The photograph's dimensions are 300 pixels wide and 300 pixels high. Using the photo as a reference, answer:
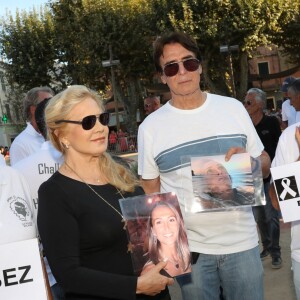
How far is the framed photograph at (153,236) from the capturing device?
6.89 feet

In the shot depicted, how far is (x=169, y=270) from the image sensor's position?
2.11 m

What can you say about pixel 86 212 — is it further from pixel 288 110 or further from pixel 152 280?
pixel 288 110

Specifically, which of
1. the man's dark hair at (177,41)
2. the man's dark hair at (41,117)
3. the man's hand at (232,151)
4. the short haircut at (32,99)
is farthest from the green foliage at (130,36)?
the man's hand at (232,151)

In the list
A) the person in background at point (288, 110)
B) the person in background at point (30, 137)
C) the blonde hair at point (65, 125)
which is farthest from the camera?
the person in background at point (288, 110)

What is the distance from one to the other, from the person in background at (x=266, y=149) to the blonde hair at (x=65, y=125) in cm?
349

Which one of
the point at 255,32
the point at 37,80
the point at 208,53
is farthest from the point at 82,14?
the point at 255,32

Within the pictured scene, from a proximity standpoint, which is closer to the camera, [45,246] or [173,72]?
[45,246]

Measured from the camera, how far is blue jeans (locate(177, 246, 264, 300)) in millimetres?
2678

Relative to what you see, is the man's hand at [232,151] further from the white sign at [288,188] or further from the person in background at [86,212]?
the person in background at [86,212]

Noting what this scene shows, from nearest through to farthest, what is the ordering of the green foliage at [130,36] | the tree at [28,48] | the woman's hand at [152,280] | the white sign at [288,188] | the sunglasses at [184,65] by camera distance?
the woman's hand at [152,280] < the white sign at [288,188] < the sunglasses at [184,65] < the green foliage at [130,36] < the tree at [28,48]

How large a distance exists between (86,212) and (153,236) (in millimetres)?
294

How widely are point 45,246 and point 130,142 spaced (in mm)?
28107

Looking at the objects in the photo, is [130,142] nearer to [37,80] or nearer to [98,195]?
[37,80]

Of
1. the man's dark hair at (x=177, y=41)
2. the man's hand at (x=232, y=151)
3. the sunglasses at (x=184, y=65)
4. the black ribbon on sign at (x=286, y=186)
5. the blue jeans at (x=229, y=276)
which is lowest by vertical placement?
the blue jeans at (x=229, y=276)
